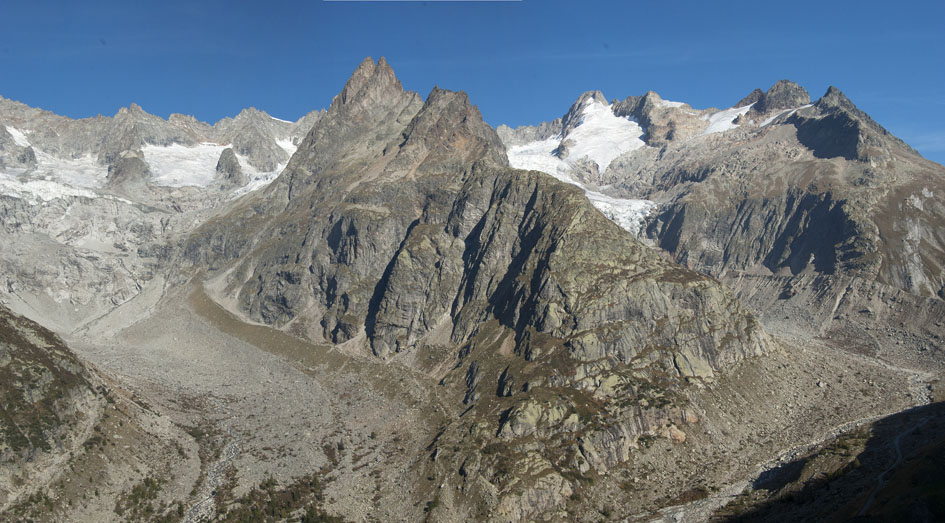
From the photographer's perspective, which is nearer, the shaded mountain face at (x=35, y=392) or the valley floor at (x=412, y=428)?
the shaded mountain face at (x=35, y=392)

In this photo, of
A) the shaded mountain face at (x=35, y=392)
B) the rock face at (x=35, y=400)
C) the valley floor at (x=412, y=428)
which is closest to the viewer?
the rock face at (x=35, y=400)

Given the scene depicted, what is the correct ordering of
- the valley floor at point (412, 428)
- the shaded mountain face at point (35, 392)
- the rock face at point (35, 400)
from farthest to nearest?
1. the valley floor at point (412, 428)
2. the shaded mountain face at point (35, 392)
3. the rock face at point (35, 400)

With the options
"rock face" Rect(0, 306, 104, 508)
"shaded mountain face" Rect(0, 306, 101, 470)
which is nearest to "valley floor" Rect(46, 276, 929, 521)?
"rock face" Rect(0, 306, 104, 508)

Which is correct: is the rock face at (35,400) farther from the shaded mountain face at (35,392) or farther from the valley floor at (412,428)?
the valley floor at (412,428)

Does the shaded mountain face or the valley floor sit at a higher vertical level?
the shaded mountain face

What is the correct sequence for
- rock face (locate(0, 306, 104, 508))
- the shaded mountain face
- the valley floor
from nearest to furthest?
rock face (locate(0, 306, 104, 508))
the shaded mountain face
the valley floor

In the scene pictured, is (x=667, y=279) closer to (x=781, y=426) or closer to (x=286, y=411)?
(x=781, y=426)

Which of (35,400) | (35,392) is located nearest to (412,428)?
(35,400)

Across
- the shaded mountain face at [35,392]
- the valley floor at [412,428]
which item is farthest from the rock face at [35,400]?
the valley floor at [412,428]

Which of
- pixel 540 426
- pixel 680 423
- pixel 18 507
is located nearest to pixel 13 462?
pixel 18 507

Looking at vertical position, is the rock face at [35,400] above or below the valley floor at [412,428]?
above

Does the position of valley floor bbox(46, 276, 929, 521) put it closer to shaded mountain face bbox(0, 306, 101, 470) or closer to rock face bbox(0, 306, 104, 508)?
rock face bbox(0, 306, 104, 508)
